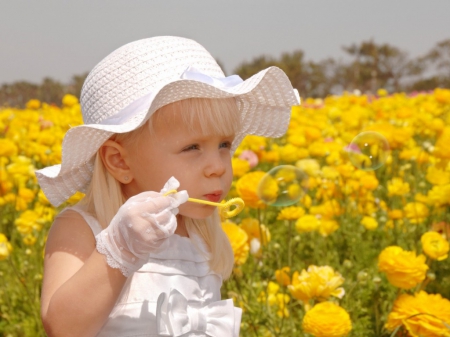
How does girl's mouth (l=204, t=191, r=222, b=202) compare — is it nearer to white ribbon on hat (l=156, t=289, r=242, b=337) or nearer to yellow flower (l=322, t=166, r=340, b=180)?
white ribbon on hat (l=156, t=289, r=242, b=337)

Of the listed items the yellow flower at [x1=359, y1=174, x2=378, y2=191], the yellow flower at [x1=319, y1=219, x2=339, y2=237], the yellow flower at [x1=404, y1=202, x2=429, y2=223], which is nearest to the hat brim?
the yellow flower at [x1=319, y1=219, x2=339, y2=237]

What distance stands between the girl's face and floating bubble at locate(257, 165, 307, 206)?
0.45m

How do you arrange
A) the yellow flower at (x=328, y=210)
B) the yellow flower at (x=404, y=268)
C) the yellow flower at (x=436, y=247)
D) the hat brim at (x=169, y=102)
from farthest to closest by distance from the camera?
the yellow flower at (x=328, y=210) < the yellow flower at (x=436, y=247) < the yellow flower at (x=404, y=268) < the hat brim at (x=169, y=102)

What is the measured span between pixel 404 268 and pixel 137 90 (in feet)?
2.41

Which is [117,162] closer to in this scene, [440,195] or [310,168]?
[440,195]

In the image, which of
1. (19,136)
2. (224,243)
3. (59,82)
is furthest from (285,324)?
(59,82)

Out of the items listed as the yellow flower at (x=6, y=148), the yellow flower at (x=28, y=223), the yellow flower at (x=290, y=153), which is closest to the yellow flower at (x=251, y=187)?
the yellow flower at (x=28, y=223)

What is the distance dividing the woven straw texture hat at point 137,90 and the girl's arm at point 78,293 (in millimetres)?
215

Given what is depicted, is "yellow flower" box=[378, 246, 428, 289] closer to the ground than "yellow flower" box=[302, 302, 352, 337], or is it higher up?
higher up

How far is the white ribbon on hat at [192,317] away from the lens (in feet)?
4.43

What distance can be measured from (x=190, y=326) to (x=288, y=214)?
697mm

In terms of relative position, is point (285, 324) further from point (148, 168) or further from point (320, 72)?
point (320, 72)

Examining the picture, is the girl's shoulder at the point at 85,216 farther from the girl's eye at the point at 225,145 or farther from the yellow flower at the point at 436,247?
the yellow flower at the point at 436,247

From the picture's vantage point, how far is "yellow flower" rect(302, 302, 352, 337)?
1.53m
